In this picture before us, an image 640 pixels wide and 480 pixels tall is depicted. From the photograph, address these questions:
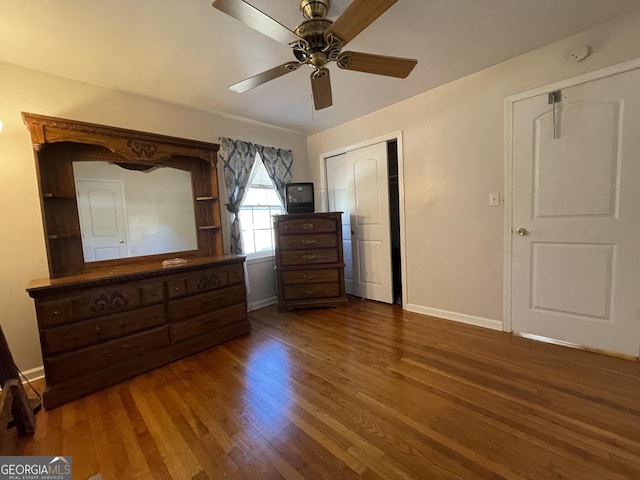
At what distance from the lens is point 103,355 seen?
1890 mm

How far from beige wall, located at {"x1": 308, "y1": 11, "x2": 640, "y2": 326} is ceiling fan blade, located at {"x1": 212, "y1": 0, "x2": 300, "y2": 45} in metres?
1.88

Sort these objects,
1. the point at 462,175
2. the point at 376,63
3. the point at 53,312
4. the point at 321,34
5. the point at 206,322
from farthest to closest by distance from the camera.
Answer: the point at 462,175, the point at 206,322, the point at 53,312, the point at 376,63, the point at 321,34

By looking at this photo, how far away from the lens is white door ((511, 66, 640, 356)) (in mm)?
1865

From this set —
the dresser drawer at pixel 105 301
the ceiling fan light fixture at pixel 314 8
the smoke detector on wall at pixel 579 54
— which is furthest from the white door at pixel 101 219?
the smoke detector on wall at pixel 579 54

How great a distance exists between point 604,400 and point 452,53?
2.54 m

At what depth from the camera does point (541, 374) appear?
1790 millimetres

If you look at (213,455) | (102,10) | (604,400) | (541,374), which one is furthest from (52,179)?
(604,400)

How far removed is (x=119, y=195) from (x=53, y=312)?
3.59ft

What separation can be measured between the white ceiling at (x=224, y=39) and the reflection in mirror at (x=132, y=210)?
765mm

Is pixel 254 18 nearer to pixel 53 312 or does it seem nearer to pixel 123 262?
pixel 53 312

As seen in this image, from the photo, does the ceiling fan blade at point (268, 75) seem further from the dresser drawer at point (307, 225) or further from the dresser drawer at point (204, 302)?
the dresser drawer at point (204, 302)

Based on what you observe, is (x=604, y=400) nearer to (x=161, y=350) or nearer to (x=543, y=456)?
(x=543, y=456)

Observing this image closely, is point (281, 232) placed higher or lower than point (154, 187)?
lower

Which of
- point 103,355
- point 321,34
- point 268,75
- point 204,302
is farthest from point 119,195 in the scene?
point 321,34
